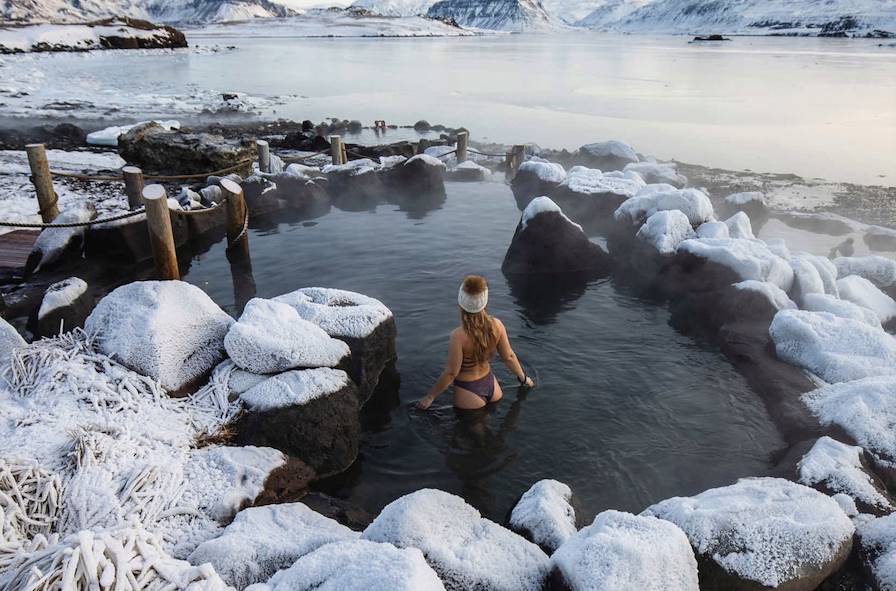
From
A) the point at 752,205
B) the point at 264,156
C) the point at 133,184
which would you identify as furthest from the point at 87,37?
the point at 752,205

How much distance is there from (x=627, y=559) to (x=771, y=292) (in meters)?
5.94

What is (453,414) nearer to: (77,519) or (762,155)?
(77,519)

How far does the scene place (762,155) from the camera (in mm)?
18484

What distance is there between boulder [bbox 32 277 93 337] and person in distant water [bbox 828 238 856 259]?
12.6 m

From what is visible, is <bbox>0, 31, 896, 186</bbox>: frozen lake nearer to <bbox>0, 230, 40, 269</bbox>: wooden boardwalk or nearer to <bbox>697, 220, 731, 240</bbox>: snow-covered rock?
<bbox>697, 220, 731, 240</bbox>: snow-covered rock

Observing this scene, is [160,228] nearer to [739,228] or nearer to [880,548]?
[880,548]

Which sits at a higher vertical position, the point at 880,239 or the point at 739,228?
the point at 739,228

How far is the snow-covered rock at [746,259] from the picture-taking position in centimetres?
791

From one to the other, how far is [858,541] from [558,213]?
272 inches

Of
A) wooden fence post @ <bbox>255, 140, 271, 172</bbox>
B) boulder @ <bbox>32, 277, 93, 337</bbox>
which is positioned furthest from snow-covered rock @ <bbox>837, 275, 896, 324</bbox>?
wooden fence post @ <bbox>255, 140, 271, 172</bbox>

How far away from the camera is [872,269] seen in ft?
29.4

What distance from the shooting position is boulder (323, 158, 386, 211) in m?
→ 14.1

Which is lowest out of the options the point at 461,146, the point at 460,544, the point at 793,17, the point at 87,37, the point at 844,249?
the point at 844,249

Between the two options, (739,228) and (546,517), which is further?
(739,228)
